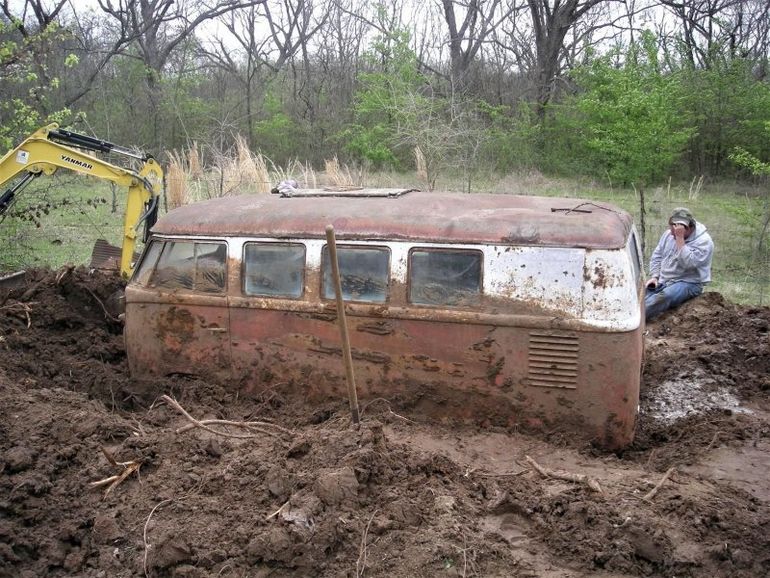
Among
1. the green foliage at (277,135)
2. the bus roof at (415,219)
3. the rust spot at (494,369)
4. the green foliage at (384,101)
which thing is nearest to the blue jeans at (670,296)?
the bus roof at (415,219)

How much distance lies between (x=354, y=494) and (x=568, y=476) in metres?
1.42

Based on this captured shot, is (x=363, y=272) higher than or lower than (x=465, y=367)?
higher

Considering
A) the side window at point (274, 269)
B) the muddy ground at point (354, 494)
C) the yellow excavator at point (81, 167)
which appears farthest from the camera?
the yellow excavator at point (81, 167)

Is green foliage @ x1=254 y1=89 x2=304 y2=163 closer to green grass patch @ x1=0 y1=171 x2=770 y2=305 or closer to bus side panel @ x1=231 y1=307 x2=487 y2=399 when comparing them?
green grass patch @ x1=0 y1=171 x2=770 y2=305

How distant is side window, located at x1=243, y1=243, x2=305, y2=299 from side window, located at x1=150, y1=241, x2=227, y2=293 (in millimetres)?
249

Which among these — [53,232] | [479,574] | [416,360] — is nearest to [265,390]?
[416,360]

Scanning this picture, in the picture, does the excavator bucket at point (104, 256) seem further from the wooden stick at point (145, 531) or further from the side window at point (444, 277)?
the wooden stick at point (145, 531)

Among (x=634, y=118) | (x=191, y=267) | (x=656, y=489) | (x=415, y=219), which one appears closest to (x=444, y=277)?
(x=415, y=219)

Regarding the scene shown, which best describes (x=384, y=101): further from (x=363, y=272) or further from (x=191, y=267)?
(x=363, y=272)

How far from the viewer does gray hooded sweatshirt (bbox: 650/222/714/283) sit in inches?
342

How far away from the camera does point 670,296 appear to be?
29.7 feet

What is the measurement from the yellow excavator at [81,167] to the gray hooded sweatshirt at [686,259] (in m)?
6.33

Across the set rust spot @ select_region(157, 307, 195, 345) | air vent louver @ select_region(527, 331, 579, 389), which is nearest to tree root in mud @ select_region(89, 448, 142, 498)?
rust spot @ select_region(157, 307, 195, 345)

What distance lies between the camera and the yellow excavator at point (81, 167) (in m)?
8.37
